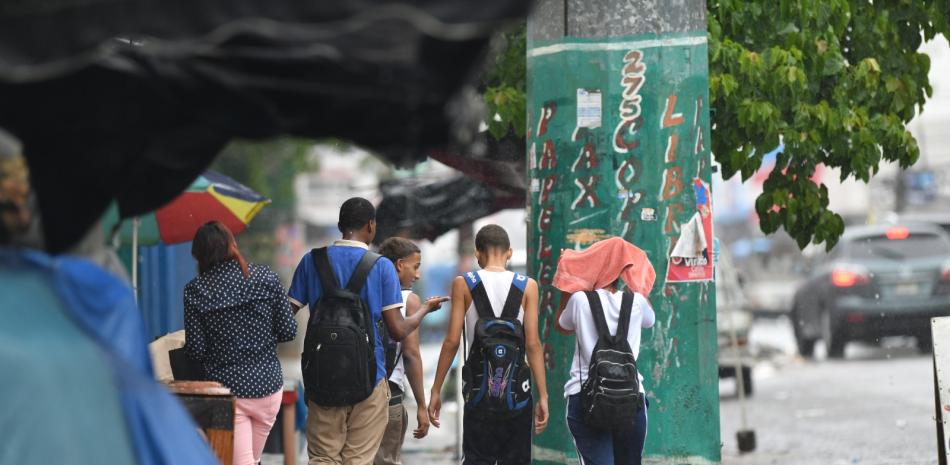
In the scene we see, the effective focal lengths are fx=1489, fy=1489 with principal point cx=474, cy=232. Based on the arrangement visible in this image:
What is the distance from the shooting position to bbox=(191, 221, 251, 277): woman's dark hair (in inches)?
273

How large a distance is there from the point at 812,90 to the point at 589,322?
3.19 meters

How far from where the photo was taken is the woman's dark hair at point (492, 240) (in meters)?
7.35

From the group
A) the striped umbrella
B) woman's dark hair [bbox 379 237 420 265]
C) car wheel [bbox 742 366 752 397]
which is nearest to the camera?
woman's dark hair [bbox 379 237 420 265]

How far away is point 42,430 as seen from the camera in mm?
3785

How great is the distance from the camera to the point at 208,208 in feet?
32.7

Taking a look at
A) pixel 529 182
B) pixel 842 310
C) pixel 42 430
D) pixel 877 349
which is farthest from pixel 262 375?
pixel 877 349

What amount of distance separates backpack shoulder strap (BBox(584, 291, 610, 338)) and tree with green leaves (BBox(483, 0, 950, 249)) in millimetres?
2416

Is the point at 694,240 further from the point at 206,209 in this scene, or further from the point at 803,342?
the point at 803,342

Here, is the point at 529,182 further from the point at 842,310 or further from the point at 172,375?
the point at 842,310

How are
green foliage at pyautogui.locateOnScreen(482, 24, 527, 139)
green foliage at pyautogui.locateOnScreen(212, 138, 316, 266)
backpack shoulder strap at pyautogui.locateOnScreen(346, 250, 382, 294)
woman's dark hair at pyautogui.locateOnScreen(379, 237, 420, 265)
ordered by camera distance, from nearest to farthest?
backpack shoulder strap at pyautogui.locateOnScreen(346, 250, 382, 294)
woman's dark hair at pyautogui.locateOnScreen(379, 237, 420, 265)
green foliage at pyautogui.locateOnScreen(482, 24, 527, 139)
green foliage at pyautogui.locateOnScreen(212, 138, 316, 266)

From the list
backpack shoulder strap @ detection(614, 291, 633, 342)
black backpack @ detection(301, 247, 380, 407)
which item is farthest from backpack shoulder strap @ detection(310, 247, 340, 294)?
backpack shoulder strap @ detection(614, 291, 633, 342)

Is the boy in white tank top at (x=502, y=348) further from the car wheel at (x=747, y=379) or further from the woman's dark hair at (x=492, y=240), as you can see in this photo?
the car wheel at (x=747, y=379)

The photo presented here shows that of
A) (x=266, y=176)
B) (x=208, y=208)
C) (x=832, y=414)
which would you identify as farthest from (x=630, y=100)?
(x=266, y=176)

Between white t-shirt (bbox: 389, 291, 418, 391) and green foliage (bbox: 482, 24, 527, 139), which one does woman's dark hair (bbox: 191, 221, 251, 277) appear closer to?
white t-shirt (bbox: 389, 291, 418, 391)
